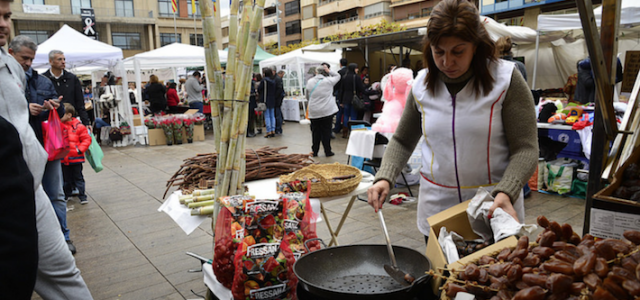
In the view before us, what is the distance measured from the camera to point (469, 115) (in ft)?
5.74

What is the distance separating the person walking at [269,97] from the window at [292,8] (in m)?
48.2

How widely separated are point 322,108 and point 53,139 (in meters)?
5.33

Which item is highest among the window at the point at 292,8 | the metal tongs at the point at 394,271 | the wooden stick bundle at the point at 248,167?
the window at the point at 292,8

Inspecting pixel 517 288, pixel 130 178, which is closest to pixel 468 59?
pixel 517 288

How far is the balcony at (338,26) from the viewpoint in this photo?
46.4 m

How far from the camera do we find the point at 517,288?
106 centimetres

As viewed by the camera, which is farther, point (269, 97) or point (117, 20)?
point (117, 20)

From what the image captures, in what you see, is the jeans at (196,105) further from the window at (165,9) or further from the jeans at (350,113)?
the window at (165,9)

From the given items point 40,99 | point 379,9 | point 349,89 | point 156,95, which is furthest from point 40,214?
A: point 379,9

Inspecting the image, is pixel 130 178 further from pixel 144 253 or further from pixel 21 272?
pixel 21 272

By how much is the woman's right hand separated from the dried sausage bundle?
0.59 meters

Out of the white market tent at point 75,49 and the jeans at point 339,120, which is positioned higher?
the white market tent at point 75,49

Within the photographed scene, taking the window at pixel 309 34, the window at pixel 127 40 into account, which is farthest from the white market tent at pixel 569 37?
the window at pixel 127 40

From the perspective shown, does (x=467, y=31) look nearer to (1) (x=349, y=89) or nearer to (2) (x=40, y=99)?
(2) (x=40, y=99)
